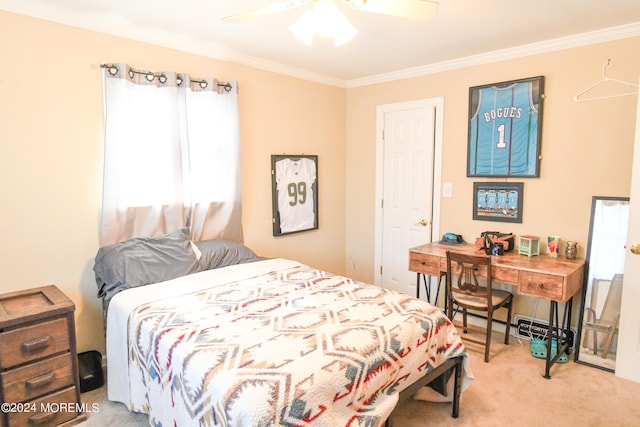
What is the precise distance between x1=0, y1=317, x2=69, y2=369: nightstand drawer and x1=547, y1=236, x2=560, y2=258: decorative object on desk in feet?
10.9

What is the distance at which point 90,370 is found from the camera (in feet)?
8.17

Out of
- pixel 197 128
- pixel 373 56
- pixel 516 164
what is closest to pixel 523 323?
pixel 516 164

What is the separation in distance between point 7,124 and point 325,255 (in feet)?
9.74

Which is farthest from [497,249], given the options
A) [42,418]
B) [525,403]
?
[42,418]

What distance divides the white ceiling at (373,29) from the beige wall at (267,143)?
0.09 m

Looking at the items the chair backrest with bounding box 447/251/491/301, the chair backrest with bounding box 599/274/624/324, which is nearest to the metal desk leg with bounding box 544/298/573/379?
the chair backrest with bounding box 599/274/624/324

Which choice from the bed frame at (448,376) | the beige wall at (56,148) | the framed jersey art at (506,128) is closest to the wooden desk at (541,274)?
the framed jersey art at (506,128)

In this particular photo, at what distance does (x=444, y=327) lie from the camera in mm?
2123

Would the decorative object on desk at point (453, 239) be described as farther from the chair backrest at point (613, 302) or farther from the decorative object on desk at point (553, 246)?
the chair backrest at point (613, 302)

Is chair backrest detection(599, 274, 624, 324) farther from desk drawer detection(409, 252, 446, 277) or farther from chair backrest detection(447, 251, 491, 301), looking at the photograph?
desk drawer detection(409, 252, 446, 277)

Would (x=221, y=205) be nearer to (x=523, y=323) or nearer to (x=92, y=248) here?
(x=92, y=248)

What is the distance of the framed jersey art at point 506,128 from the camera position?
3092 millimetres

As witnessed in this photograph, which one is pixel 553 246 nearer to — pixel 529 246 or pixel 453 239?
pixel 529 246

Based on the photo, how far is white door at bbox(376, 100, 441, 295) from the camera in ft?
12.3
